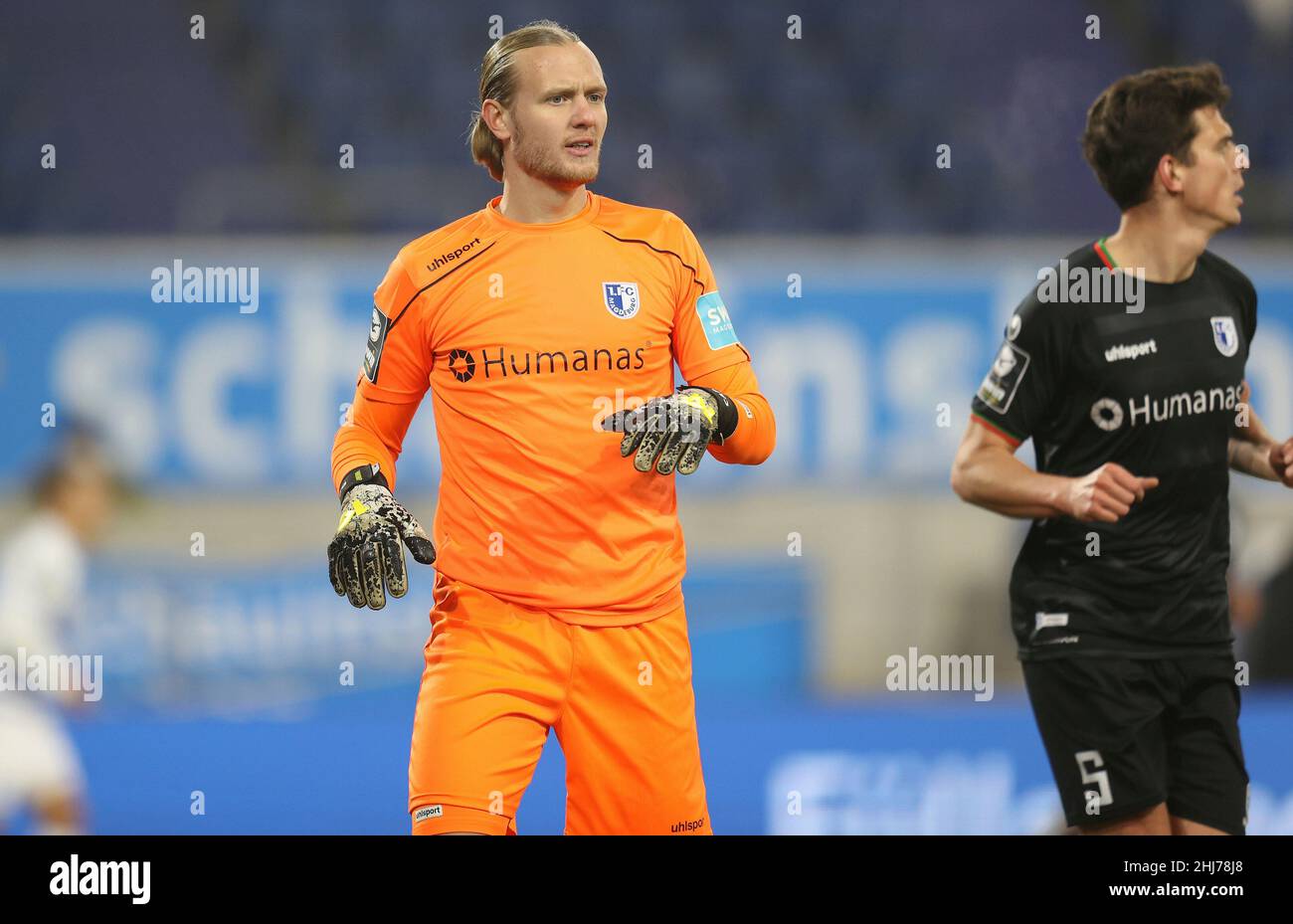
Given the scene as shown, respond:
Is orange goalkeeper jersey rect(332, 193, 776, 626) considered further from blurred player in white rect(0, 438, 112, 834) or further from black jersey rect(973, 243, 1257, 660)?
blurred player in white rect(0, 438, 112, 834)

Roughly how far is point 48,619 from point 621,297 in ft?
15.1

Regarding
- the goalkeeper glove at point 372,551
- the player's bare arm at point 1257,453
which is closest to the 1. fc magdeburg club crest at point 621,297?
the goalkeeper glove at point 372,551

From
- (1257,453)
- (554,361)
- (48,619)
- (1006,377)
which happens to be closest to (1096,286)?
(1006,377)

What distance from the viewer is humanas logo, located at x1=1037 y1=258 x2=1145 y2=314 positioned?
419cm

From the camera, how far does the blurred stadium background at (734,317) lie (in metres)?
6.88

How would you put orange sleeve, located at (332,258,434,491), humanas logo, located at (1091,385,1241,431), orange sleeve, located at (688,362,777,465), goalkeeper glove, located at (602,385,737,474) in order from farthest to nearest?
humanas logo, located at (1091,385,1241,431), orange sleeve, located at (332,258,434,491), orange sleeve, located at (688,362,777,465), goalkeeper glove, located at (602,385,737,474)

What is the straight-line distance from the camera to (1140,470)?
416 centimetres

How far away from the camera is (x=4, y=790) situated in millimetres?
7004

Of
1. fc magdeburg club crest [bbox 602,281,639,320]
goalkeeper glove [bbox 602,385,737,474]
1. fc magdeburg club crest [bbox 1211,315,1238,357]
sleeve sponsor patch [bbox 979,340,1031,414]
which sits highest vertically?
1. fc magdeburg club crest [bbox 602,281,639,320]

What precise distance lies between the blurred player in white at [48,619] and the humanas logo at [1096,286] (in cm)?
491

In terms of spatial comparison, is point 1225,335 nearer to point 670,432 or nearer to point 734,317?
point 670,432

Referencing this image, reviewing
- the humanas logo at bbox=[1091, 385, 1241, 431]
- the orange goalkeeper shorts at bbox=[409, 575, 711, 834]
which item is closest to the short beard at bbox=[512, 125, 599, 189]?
the orange goalkeeper shorts at bbox=[409, 575, 711, 834]

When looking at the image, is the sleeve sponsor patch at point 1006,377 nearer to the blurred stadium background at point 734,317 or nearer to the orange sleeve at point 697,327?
the orange sleeve at point 697,327
